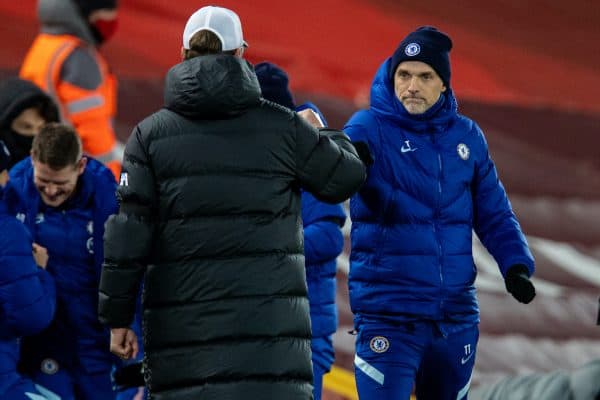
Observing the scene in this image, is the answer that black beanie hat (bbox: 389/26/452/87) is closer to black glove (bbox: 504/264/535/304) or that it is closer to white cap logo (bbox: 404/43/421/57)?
white cap logo (bbox: 404/43/421/57)

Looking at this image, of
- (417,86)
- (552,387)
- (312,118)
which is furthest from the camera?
(552,387)

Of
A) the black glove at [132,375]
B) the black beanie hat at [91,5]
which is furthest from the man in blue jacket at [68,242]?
the black beanie hat at [91,5]

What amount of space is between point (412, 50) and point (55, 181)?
1.26 metres

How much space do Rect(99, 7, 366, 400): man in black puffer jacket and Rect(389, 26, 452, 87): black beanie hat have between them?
3.09 feet

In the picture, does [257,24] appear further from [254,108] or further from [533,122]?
[254,108]

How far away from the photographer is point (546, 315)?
8.39 metres

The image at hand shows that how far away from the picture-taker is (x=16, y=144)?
248 inches

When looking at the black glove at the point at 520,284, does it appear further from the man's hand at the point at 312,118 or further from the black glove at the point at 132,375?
the black glove at the point at 132,375

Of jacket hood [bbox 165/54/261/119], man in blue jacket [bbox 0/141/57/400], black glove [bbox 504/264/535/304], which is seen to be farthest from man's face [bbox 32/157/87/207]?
black glove [bbox 504/264/535/304]

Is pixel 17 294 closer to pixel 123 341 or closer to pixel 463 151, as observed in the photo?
pixel 123 341

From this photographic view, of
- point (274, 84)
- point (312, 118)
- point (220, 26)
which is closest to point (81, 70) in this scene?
point (274, 84)

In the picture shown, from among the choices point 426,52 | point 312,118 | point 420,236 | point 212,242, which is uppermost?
point 426,52

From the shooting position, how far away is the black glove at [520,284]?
4.98m

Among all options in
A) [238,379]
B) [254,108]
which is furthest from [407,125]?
[238,379]
